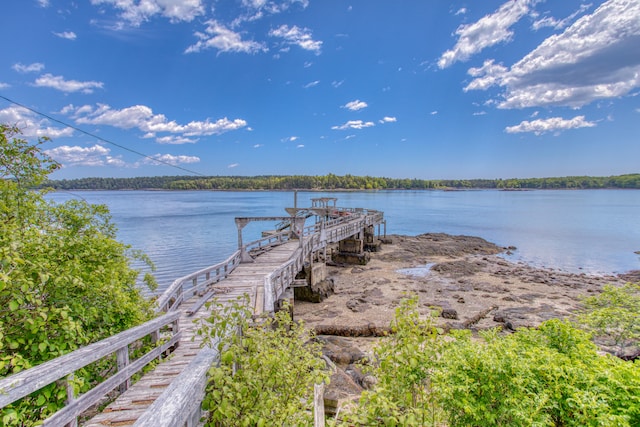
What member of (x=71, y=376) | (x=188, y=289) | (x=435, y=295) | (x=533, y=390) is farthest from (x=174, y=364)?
(x=435, y=295)

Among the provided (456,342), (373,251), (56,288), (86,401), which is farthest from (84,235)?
(373,251)

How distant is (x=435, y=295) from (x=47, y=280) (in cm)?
1987

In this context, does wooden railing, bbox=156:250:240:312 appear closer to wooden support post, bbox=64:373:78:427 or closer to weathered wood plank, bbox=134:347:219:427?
wooden support post, bbox=64:373:78:427

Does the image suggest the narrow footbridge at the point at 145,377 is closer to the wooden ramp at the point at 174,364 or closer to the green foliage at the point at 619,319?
the wooden ramp at the point at 174,364

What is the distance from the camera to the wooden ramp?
369cm

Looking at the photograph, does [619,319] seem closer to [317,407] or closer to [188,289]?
[317,407]

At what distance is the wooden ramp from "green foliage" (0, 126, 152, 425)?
1.73 feet

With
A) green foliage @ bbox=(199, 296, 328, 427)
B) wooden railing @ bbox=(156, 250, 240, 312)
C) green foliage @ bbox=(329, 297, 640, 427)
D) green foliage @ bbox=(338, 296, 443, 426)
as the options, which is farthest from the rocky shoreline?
wooden railing @ bbox=(156, 250, 240, 312)

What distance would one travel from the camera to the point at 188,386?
90.4 inches

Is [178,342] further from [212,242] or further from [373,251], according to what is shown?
[212,242]

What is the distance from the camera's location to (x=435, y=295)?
1967cm

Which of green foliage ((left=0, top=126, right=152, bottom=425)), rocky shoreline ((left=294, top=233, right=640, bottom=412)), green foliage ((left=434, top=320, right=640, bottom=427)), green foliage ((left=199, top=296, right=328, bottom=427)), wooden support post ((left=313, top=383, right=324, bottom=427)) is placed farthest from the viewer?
rocky shoreline ((left=294, top=233, right=640, bottom=412))

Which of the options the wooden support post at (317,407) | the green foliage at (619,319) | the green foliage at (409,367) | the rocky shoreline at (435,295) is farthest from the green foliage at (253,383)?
the green foliage at (619,319)

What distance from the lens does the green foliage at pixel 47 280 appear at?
272 centimetres
